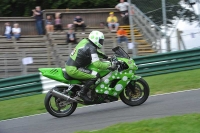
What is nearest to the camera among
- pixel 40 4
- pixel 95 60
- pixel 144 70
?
pixel 95 60

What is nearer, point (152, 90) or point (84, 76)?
point (84, 76)

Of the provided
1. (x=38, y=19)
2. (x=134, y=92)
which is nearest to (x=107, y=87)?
(x=134, y=92)

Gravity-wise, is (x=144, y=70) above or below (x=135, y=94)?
above

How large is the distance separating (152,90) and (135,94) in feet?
8.63

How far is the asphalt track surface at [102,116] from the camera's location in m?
8.55

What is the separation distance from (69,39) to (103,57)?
8551mm

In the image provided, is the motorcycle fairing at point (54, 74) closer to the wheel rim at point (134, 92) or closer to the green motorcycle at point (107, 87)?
the green motorcycle at point (107, 87)

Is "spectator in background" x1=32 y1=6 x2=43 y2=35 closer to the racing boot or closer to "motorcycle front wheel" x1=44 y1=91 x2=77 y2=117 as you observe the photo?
"motorcycle front wheel" x1=44 y1=91 x2=77 y2=117

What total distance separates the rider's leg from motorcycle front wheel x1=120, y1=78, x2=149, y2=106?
72cm

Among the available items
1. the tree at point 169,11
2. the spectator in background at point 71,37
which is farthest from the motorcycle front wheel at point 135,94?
the spectator in background at point 71,37

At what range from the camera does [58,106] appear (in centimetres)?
963

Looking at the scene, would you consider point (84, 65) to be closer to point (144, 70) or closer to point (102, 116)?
point (102, 116)

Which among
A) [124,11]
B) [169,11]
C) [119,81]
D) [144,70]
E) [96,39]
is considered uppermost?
[124,11]

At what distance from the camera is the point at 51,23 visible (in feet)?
68.0
